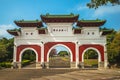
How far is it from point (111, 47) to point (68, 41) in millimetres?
6446

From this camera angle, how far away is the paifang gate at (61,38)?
35.8 meters

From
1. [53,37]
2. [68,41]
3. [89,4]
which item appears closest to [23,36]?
[53,37]

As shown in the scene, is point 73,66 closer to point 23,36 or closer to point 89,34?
point 89,34

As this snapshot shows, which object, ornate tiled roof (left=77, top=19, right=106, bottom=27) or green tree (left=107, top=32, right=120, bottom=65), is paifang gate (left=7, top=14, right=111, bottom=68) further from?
green tree (left=107, top=32, right=120, bottom=65)

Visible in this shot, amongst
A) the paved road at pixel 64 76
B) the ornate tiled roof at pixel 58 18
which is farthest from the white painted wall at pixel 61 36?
the paved road at pixel 64 76

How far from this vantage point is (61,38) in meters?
36.0

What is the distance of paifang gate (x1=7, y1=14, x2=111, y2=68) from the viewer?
35.8 metres

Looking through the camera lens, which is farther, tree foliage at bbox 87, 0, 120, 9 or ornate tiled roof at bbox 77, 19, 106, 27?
ornate tiled roof at bbox 77, 19, 106, 27

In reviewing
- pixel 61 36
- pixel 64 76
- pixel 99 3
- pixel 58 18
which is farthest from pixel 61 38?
pixel 99 3

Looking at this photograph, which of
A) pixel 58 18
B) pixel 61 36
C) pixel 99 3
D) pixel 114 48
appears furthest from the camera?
pixel 61 36

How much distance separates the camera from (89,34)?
3634 cm

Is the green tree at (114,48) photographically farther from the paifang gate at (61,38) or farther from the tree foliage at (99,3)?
the tree foliage at (99,3)

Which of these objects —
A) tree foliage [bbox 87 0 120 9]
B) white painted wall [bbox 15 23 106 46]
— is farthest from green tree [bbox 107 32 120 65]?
tree foliage [bbox 87 0 120 9]

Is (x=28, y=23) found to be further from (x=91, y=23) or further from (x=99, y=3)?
(x=99, y=3)
